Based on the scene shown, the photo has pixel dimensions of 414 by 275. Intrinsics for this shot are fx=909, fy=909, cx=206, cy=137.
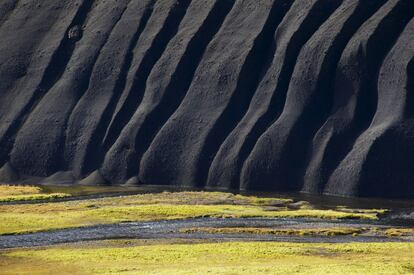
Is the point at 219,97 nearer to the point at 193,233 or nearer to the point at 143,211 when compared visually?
the point at 143,211

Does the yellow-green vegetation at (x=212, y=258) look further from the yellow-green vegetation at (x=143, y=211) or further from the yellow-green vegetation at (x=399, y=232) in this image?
the yellow-green vegetation at (x=143, y=211)

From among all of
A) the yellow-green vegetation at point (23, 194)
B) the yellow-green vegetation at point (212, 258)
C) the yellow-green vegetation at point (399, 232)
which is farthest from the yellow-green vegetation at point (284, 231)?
the yellow-green vegetation at point (23, 194)

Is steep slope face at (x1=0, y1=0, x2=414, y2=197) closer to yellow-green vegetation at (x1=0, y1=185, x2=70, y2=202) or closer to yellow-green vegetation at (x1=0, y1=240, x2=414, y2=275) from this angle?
yellow-green vegetation at (x1=0, y1=185, x2=70, y2=202)

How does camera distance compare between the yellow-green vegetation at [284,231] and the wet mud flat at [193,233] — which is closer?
the wet mud flat at [193,233]

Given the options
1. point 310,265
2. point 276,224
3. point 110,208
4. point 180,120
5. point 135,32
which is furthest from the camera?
point 135,32

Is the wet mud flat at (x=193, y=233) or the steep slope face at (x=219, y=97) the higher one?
the steep slope face at (x=219, y=97)

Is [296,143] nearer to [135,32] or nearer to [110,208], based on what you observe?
[110,208]

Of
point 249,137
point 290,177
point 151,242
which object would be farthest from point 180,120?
point 151,242
